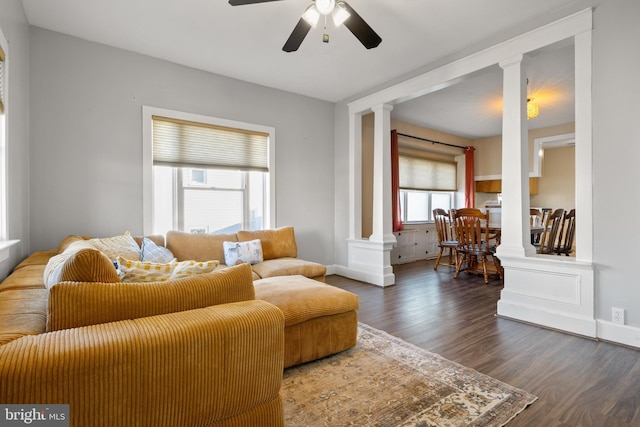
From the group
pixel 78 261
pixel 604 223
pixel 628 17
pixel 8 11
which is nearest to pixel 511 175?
pixel 604 223

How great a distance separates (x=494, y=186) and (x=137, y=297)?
25.6 ft

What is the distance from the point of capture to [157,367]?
3.54ft

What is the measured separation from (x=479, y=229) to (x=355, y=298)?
2.89 m

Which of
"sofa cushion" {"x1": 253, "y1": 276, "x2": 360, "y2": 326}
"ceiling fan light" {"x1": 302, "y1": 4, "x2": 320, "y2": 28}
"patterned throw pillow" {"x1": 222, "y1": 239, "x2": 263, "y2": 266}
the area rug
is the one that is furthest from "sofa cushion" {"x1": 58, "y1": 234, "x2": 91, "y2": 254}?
"ceiling fan light" {"x1": 302, "y1": 4, "x2": 320, "y2": 28}

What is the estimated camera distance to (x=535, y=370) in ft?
6.96

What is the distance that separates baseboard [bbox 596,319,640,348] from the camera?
239 centimetres

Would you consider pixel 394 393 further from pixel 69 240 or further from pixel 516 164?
pixel 69 240

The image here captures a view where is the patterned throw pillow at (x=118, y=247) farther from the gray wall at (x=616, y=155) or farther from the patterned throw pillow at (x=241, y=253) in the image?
the gray wall at (x=616, y=155)

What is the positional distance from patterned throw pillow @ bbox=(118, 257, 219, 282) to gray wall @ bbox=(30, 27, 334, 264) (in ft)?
7.50

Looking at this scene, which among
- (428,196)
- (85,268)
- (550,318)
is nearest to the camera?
(85,268)

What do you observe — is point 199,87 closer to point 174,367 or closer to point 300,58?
point 300,58

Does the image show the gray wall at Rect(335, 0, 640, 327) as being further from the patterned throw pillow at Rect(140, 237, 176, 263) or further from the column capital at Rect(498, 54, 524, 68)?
the patterned throw pillow at Rect(140, 237, 176, 263)

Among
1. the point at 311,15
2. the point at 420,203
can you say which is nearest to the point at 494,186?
the point at 420,203
